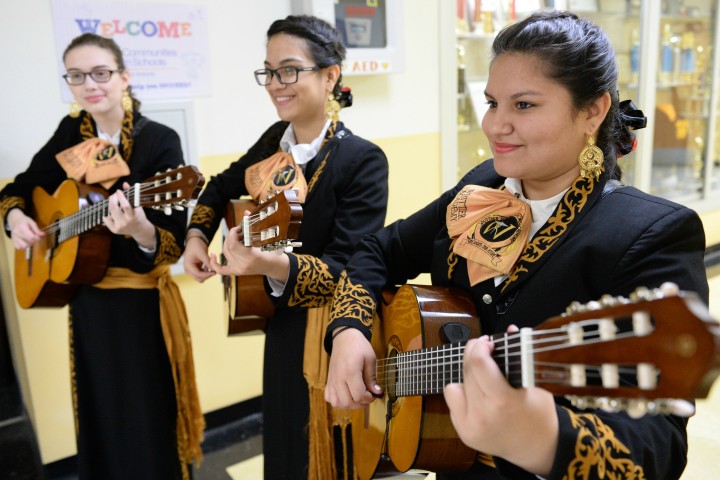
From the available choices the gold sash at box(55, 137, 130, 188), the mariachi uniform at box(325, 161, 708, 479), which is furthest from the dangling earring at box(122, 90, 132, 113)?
the mariachi uniform at box(325, 161, 708, 479)

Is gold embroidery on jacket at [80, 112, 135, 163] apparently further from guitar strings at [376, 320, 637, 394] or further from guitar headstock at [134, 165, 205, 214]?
guitar strings at [376, 320, 637, 394]

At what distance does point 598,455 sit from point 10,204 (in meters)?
2.22

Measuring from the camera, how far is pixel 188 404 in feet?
7.34

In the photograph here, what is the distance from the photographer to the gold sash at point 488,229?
1.15 meters

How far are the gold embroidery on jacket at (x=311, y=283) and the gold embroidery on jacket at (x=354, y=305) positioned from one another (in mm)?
144

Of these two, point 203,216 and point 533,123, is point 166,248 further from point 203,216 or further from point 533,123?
point 533,123

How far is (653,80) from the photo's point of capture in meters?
4.84

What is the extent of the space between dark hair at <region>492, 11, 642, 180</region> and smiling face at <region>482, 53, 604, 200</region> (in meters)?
0.02

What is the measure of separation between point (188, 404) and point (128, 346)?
332mm

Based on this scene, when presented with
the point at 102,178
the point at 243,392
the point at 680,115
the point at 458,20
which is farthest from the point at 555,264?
the point at 680,115

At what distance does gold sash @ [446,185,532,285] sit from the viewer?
1.15m

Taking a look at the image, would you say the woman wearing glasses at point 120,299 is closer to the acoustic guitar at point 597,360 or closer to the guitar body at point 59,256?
the guitar body at point 59,256

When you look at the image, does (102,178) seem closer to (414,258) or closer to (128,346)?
(128,346)

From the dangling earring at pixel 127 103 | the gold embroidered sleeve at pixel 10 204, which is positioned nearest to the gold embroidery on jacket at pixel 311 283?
the dangling earring at pixel 127 103
